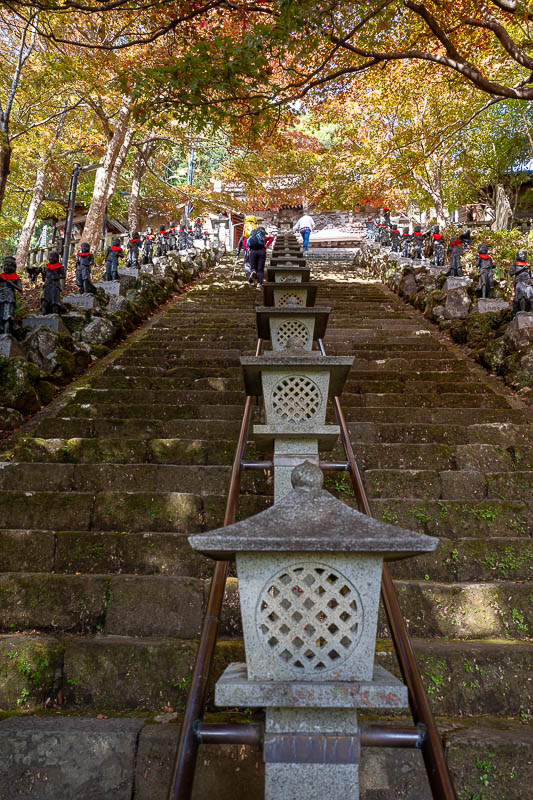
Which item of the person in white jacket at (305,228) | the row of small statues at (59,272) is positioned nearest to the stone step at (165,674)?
the row of small statues at (59,272)

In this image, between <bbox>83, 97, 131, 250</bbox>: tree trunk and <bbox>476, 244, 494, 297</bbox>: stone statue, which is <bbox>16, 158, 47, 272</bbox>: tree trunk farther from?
<bbox>476, 244, 494, 297</bbox>: stone statue

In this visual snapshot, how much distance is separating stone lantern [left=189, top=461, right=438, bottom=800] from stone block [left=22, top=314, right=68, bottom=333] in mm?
6242

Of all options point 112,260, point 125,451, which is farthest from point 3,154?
point 125,451

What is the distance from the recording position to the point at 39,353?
21.8 feet

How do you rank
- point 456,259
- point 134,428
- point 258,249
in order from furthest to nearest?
point 258,249 → point 456,259 → point 134,428

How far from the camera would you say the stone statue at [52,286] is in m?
7.23

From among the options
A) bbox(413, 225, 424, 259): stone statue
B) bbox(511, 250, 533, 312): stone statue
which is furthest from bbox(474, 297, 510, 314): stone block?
bbox(413, 225, 424, 259): stone statue

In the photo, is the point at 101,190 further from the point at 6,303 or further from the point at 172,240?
the point at 6,303

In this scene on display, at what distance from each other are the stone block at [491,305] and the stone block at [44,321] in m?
6.86

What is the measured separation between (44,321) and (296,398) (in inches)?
197

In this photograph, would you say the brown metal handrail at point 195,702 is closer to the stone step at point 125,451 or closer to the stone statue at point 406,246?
the stone step at point 125,451

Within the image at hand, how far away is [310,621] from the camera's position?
5.07 ft

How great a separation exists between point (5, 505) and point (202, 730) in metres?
2.89

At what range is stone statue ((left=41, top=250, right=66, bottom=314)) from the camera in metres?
7.23
